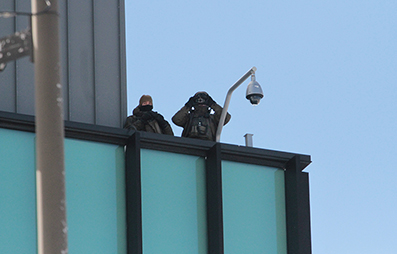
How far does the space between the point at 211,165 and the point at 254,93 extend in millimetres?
2666

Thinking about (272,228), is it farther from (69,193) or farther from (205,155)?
(69,193)

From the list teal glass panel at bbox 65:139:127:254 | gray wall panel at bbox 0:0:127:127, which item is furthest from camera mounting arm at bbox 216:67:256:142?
teal glass panel at bbox 65:139:127:254

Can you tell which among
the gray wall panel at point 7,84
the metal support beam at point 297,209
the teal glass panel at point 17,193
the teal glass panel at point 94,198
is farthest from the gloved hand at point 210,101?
the teal glass panel at point 17,193

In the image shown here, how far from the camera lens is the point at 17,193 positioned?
1184 cm

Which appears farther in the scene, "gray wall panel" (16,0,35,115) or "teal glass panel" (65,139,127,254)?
"gray wall panel" (16,0,35,115)

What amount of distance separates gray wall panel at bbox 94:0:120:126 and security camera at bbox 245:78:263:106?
243cm

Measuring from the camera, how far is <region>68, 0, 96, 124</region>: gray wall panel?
47.2ft

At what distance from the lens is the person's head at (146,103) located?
1448 cm

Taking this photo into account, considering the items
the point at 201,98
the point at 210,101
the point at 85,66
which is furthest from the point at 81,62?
the point at 210,101

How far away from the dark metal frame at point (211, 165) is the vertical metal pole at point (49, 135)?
209 inches

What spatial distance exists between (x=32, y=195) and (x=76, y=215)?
2.31 feet

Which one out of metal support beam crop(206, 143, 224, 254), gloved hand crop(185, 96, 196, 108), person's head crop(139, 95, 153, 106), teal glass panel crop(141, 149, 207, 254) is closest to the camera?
teal glass panel crop(141, 149, 207, 254)

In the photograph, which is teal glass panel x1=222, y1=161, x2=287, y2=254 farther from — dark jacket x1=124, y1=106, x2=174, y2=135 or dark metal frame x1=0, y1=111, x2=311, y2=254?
dark jacket x1=124, y1=106, x2=174, y2=135

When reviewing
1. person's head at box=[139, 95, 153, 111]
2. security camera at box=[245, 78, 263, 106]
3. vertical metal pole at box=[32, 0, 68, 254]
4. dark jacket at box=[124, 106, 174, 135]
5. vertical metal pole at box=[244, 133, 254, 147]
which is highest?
security camera at box=[245, 78, 263, 106]
